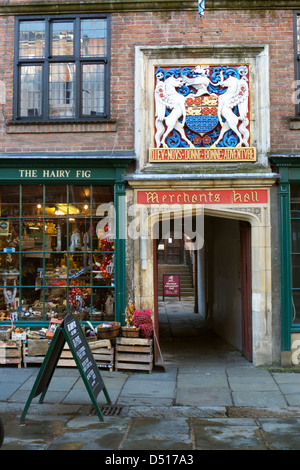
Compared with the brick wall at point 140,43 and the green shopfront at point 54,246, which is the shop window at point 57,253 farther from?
the brick wall at point 140,43

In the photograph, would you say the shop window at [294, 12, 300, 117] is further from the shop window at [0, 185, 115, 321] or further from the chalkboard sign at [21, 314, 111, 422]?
the chalkboard sign at [21, 314, 111, 422]

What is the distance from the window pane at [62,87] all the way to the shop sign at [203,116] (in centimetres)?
179

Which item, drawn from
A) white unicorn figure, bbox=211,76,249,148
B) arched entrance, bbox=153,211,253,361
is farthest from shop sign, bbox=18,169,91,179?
white unicorn figure, bbox=211,76,249,148

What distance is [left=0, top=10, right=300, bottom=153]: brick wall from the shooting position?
9.38 m

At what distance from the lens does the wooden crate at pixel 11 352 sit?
29.1 ft

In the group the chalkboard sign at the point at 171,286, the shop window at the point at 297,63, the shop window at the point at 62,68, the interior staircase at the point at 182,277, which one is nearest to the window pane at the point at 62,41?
the shop window at the point at 62,68

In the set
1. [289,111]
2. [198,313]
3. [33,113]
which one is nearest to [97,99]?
[33,113]

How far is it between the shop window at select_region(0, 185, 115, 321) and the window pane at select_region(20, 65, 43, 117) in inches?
64.6

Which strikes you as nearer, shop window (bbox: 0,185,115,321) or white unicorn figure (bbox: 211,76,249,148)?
white unicorn figure (bbox: 211,76,249,148)

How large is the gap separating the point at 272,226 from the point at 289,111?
232 centimetres

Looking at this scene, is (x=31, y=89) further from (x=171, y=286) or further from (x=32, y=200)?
(x=171, y=286)

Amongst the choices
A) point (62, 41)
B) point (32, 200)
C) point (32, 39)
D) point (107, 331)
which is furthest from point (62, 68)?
point (107, 331)

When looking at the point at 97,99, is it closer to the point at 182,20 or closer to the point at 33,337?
the point at 182,20

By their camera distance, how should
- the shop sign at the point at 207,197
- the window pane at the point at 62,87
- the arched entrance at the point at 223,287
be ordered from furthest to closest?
the arched entrance at the point at 223,287
the window pane at the point at 62,87
the shop sign at the point at 207,197
